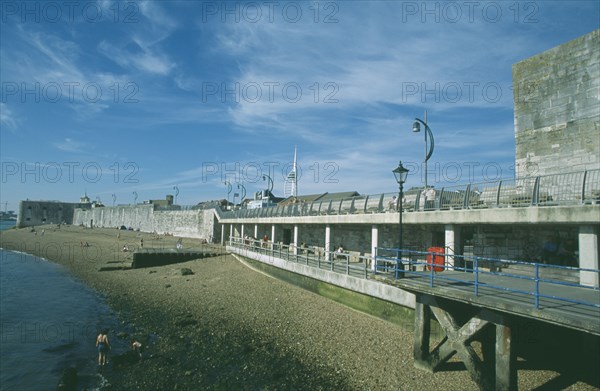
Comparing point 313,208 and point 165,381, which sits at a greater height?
point 313,208

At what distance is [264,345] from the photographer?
42.8ft

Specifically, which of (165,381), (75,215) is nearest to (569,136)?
(165,381)

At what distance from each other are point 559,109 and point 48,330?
25.6m

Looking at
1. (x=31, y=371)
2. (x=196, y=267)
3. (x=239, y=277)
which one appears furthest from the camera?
(x=196, y=267)

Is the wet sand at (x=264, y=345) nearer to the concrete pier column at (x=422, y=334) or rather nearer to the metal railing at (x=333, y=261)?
the concrete pier column at (x=422, y=334)

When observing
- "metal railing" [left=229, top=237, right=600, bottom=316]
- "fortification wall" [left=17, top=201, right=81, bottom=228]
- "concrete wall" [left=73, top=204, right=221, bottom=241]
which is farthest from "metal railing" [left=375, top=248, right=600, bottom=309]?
"fortification wall" [left=17, top=201, right=81, bottom=228]

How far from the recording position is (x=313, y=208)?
2558 centimetres

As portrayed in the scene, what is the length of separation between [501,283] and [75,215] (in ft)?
442

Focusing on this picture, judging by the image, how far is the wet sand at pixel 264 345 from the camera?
32.9 feet

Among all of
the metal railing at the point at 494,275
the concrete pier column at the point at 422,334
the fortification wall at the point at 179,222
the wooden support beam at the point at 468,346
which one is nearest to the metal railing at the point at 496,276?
the metal railing at the point at 494,275

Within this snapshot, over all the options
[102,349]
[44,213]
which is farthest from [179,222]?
[44,213]

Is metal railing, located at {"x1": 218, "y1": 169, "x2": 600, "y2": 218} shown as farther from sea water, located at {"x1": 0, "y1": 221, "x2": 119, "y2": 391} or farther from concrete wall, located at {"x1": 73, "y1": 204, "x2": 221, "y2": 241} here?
concrete wall, located at {"x1": 73, "y1": 204, "x2": 221, "y2": 241}

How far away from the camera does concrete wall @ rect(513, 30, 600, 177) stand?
13742mm

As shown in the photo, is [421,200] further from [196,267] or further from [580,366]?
[196,267]
